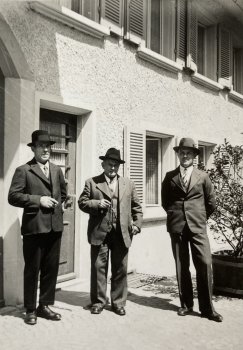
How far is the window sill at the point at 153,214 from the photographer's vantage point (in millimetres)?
8086

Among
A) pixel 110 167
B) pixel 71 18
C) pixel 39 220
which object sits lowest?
pixel 39 220

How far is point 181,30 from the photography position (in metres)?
9.30

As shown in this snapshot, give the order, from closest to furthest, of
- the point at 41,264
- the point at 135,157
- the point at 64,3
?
the point at 41,264 → the point at 64,3 → the point at 135,157

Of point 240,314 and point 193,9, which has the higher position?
point 193,9

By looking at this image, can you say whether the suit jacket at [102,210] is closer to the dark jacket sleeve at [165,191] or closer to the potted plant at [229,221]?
the dark jacket sleeve at [165,191]

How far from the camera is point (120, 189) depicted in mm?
5316

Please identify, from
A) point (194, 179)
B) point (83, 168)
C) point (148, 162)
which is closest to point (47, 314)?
point (194, 179)

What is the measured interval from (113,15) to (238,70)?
20.9ft

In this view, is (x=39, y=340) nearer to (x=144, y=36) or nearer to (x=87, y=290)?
(x=87, y=290)

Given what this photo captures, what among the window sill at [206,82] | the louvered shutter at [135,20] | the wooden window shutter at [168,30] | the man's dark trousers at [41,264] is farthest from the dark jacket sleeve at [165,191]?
the window sill at [206,82]

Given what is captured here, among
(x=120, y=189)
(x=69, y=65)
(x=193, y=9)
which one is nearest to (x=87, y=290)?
(x=120, y=189)

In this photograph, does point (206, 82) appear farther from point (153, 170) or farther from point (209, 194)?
point (209, 194)

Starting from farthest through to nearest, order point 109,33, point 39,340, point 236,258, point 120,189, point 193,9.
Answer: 1. point 193,9
2. point 109,33
3. point 236,258
4. point 120,189
5. point 39,340

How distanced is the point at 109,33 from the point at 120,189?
276cm
